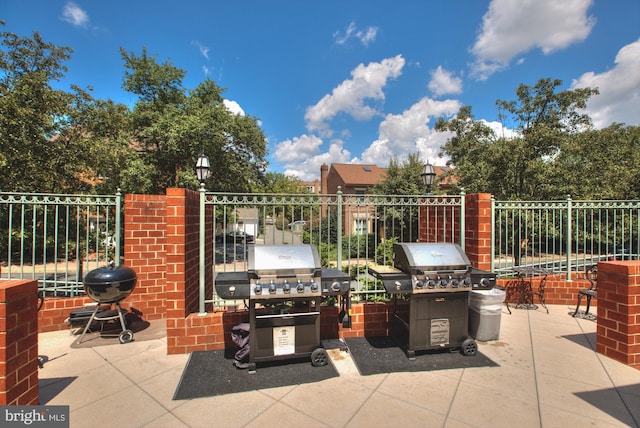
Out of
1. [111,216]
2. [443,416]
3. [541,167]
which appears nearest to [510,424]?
[443,416]

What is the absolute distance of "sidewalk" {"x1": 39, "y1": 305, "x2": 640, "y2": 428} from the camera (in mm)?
2340

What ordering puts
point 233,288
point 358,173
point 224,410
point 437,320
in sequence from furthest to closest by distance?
point 358,173, point 437,320, point 233,288, point 224,410

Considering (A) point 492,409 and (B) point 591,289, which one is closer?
(A) point 492,409

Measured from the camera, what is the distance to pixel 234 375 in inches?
120

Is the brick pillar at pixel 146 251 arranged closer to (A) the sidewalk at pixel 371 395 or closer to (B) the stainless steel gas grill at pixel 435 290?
(A) the sidewalk at pixel 371 395

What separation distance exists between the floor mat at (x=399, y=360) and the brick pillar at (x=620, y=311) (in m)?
1.36

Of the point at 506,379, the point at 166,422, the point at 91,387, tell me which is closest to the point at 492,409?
the point at 506,379

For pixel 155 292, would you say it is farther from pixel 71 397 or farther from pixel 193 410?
pixel 193 410

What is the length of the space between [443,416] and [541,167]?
9.42 m

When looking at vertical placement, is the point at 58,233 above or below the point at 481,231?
below

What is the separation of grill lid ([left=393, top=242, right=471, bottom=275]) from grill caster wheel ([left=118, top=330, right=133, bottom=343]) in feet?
11.8

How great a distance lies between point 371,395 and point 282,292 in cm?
124

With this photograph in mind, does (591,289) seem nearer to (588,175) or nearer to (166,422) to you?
(166,422)

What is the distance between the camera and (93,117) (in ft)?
31.1
